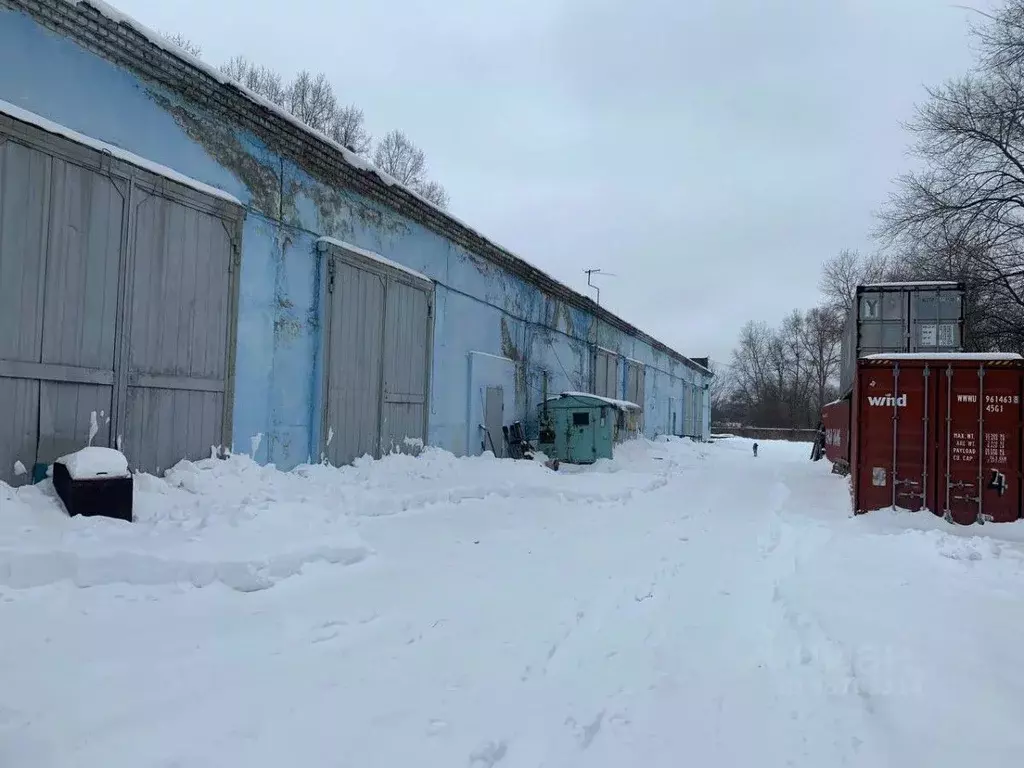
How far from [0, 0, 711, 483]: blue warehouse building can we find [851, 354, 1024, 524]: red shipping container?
7.24 metres

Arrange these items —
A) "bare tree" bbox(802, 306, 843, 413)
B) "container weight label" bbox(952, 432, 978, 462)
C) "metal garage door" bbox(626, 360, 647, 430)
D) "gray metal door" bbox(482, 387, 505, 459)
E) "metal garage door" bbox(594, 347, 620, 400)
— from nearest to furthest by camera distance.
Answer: "container weight label" bbox(952, 432, 978, 462) → "gray metal door" bbox(482, 387, 505, 459) → "metal garage door" bbox(594, 347, 620, 400) → "metal garage door" bbox(626, 360, 647, 430) → "bare tree" bbox(802, 306, 843, 413)

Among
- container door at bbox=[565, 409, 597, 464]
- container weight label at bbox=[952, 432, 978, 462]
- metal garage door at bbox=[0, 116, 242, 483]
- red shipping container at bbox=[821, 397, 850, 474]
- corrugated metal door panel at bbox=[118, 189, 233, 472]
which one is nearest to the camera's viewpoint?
metal garage door at bbox=[0, 116, 242, 483]

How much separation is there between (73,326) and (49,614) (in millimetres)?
2964

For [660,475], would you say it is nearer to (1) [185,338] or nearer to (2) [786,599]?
(2) [786,599]

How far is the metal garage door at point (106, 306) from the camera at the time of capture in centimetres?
560

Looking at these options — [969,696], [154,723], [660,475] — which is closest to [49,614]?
[154,723]

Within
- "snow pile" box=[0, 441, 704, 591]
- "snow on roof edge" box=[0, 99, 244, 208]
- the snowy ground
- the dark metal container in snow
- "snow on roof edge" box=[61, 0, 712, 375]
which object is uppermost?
"snow on roof edge" box=[61, 0, 712, 375]

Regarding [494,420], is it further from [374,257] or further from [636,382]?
[636,382]

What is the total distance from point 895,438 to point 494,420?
26.6 ft

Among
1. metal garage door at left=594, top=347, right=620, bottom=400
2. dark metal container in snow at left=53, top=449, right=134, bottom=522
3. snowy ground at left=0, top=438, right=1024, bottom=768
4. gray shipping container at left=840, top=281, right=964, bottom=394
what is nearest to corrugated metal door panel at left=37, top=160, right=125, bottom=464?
dark metal container in snow at left=53, top=449, right=134, bottom=522

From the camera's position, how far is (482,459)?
45.0ft

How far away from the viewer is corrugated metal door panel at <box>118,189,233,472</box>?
21.9 ft

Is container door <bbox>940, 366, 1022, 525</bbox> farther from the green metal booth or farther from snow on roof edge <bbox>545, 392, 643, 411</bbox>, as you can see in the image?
snow on roof edge <bbox>545, 392, 643, 411</bbox>

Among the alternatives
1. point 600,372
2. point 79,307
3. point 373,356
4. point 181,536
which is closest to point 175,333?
point 79,307
